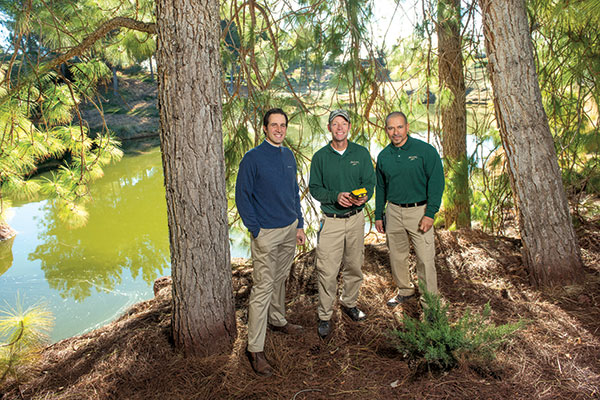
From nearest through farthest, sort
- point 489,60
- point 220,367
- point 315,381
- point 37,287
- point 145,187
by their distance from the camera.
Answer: point 315,381 → point 220,367 → point 489,60 → point 37,287 → point 145,187

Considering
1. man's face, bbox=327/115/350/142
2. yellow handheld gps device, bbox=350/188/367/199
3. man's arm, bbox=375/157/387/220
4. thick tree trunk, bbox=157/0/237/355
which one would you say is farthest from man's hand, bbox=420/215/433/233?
thick tree trunk, bbox=157/0/237/355

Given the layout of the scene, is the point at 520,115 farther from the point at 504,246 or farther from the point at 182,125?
the point at 182,125

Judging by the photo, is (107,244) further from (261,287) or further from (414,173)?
(414,173)

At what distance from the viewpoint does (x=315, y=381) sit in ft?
7.38

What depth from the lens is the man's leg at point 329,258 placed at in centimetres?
271

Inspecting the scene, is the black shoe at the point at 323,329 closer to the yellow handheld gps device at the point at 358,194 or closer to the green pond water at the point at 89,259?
the yellow handheld gps device at the point at 358,194

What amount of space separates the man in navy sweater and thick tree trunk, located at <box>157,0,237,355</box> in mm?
210

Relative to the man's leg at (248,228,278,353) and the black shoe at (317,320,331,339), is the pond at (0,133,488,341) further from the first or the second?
the man's leg at (248,228,278,353)

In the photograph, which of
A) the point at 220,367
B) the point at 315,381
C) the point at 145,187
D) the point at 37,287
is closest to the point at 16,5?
the point at 220,367

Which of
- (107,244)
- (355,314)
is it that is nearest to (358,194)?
(355,314)

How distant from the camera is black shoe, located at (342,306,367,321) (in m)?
2.83

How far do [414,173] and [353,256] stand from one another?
28.8 inches

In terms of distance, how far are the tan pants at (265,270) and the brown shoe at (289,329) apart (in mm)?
283

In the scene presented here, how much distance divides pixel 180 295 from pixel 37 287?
15.6ft
